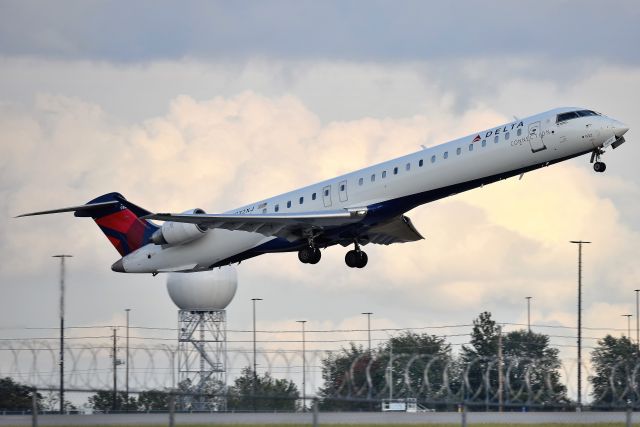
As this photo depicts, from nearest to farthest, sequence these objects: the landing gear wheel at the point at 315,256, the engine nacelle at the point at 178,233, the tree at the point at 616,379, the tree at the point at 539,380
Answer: the tree at the point at 616,379 < the tree at the point at 539,380 < the landing gear wheel at the point at 315,256 < the engine nacelle at the point at 178,233

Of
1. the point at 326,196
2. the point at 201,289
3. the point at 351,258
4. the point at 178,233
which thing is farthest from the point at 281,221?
the point at 201,289

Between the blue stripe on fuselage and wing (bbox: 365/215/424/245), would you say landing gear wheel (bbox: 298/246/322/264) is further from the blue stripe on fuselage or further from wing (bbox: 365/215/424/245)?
wing (bbox: 365/215/424/245)

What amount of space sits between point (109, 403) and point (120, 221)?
51.7 ft

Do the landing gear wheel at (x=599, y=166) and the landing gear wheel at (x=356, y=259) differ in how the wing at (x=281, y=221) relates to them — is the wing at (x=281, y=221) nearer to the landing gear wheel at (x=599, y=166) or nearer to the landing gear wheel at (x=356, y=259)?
the landing gear wheel at (x=356, y=259)

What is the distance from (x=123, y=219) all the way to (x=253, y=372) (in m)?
9.79

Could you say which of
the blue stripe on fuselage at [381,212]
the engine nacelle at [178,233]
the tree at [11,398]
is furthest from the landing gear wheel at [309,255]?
the tree at [11,398]

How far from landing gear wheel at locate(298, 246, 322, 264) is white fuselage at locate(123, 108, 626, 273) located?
147 cm

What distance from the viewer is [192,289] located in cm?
6262

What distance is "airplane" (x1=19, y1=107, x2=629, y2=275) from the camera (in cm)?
3750

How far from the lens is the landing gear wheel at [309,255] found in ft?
141

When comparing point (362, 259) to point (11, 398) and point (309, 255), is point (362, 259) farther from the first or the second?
point (11, 398)

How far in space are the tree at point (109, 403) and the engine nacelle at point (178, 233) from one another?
12.1m

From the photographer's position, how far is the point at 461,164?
38312 mm

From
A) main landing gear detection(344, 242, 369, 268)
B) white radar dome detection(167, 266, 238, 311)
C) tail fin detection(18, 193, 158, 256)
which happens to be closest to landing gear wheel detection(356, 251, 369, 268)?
main landing gear detection(344, 242, 369, 268)
